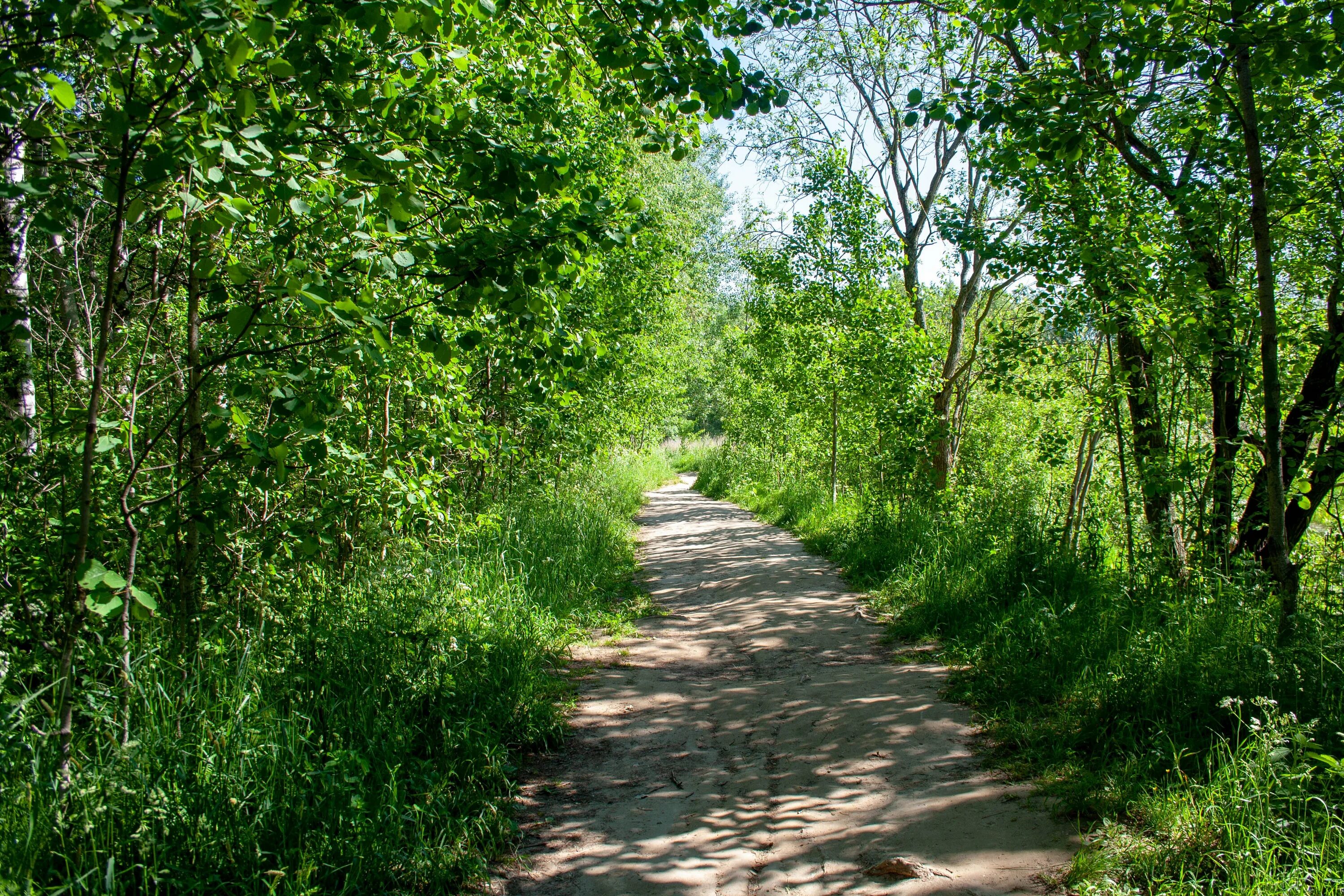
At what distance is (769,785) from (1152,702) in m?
Result: 2.08

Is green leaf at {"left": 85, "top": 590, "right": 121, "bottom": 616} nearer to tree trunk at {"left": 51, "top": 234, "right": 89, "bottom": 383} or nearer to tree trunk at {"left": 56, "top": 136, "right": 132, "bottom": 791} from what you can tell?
tree trunk at {"left": 56, "top": 136, "right": 132, "bottom": 791}

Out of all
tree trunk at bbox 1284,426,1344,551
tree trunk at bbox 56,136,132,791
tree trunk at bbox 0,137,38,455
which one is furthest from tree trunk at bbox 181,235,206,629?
tree trunk at bbox 1284,426,1344,551

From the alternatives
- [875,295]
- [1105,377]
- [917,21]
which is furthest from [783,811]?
[917,21]

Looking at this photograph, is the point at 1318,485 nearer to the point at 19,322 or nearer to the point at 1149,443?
the point at 1149,443

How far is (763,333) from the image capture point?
16.3 metres

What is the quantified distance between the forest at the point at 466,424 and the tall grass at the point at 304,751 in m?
0.02

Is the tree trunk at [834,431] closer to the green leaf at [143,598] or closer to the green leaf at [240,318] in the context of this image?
the green leaf at [240,318]

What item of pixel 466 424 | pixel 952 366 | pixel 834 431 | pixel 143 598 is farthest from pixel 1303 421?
pixel 952 366

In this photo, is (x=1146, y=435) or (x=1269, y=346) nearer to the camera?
(x=1269, y=346)

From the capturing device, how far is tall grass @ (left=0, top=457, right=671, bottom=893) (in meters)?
2.69

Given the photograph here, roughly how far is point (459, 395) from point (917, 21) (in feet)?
35.0

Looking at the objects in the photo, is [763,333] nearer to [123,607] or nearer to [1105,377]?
[1105,377]

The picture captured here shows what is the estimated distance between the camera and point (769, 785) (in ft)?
13.4

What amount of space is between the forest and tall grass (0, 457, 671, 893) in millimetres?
21
